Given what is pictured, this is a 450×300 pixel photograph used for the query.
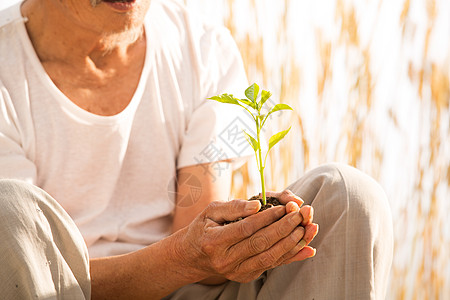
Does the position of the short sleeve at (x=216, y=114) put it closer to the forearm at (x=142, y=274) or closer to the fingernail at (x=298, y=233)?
the forearm at (x=142, y=274)

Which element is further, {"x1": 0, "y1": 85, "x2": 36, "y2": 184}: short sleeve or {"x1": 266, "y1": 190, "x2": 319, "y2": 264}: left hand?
{"x1": 0, "y1": 85, "x2": 36, "y2": 184}: short sleeve

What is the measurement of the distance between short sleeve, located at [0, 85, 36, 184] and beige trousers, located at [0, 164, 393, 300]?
321 millimetres

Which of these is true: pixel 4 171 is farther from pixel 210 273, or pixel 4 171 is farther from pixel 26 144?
pixel 210 273

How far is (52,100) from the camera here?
59.0 inches

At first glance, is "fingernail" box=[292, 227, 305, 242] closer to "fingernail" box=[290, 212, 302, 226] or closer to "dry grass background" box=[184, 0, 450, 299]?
"fingernail" box=[290, 212, 302, 226]

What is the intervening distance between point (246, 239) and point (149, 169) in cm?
50

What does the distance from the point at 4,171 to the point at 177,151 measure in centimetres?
38

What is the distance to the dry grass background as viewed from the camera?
211cm

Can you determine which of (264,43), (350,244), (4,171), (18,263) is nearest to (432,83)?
(264,43)

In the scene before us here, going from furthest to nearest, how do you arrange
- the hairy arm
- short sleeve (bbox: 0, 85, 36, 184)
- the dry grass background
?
1. the dry grass background
2. the hairy arm
3. short sleeve (bbox: 0, 85, 36, 184)

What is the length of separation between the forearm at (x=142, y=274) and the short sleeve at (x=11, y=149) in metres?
0.23

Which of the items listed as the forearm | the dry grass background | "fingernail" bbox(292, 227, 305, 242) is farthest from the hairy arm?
the dry grass background

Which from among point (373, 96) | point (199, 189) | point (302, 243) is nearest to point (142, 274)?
point (199, 189)

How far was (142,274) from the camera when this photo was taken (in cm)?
131
